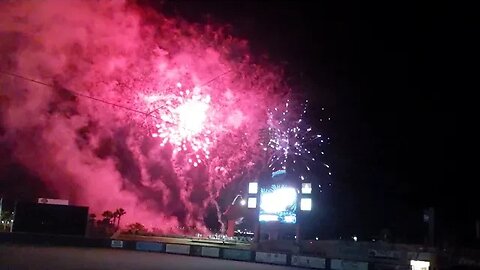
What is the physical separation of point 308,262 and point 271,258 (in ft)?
5.91

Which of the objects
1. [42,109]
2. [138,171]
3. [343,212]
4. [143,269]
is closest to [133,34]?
[42,109]

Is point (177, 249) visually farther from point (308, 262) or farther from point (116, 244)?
point (308, 262)

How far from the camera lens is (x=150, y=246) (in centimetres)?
2484

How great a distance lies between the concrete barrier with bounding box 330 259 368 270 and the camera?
1923 cm

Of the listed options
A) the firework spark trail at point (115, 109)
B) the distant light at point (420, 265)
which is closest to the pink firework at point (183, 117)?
the firework spark trail at point (115, 109)

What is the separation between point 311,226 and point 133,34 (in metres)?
23.7

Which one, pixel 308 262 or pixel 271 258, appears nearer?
pixel 308 262

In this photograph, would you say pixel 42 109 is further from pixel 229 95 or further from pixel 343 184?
pixel 343 184

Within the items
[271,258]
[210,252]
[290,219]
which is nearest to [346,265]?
[271,258]

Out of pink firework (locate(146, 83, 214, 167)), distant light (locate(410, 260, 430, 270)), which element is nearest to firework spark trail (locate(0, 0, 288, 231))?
pink firework (locate(146, 83, 214, 167))

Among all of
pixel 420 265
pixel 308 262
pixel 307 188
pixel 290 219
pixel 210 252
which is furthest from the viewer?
pixel 307 188

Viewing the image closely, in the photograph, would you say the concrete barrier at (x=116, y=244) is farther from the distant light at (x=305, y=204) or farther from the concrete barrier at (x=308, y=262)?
the distant light at (x=305, y=204)

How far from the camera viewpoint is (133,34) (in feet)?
76.9

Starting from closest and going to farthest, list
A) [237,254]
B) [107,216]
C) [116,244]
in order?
[237,254] → [116,244] → [107,216]
